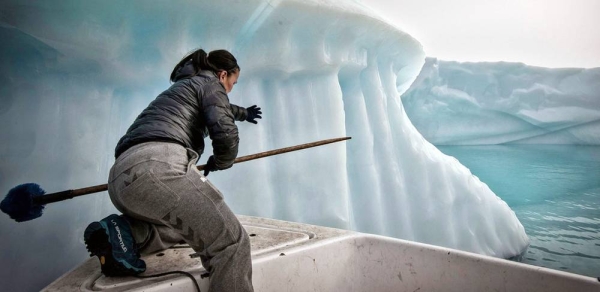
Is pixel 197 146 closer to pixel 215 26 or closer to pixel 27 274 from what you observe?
pixel 27 274

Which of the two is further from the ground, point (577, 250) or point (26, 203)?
point (26, 203)

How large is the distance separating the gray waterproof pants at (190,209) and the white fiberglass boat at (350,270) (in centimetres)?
12

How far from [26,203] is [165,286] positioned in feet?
2.22

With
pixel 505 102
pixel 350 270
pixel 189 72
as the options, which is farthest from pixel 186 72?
pixel 505 102

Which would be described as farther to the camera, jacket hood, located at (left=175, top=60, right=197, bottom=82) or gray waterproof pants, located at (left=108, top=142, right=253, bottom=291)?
jacket hood, located at (left=175, top=60, right=197, bottom=82)

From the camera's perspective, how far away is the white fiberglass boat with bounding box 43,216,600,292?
3.23ft

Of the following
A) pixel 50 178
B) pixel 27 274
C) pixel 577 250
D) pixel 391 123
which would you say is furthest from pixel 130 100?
pixel 577 250

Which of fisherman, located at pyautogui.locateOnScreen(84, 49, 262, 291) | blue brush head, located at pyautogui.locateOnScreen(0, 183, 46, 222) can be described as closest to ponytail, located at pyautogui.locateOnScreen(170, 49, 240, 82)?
fisherman, located at pyautogui.locateOnScreen(84, 49, 262, 291)

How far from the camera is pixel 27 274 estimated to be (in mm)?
1653

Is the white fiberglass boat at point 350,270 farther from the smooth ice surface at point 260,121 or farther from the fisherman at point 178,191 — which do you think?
the smooth ice surface at point 260,121

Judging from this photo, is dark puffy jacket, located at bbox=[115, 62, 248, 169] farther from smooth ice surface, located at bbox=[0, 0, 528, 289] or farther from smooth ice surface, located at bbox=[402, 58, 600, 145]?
smooth ice surface, located at bbox=[402, 58, 600, 145]

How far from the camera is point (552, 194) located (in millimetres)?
5832

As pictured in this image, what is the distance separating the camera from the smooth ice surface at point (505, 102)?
11.5 meters

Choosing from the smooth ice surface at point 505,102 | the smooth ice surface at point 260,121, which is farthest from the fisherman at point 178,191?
the smooth ice surface at point 505,102
